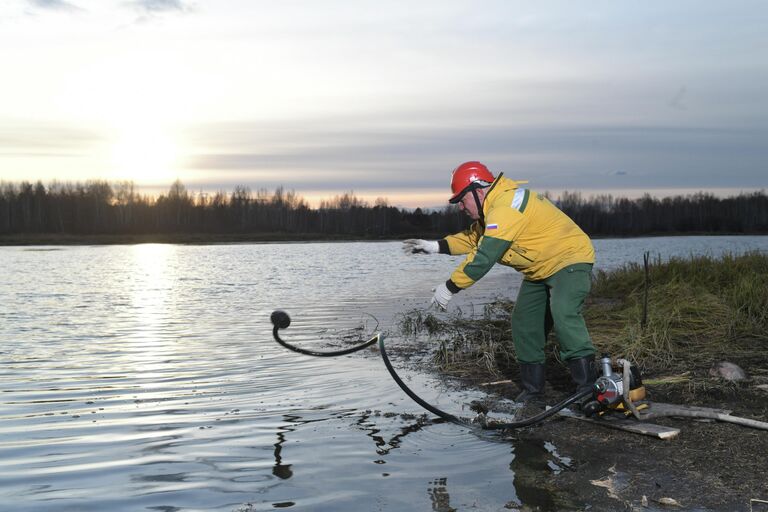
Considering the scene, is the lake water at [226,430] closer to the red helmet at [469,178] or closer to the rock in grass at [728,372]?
the red helmet at [469,178]

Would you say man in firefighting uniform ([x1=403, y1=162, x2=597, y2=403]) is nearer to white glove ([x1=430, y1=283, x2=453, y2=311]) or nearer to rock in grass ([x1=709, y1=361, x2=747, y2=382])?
white glove ([x1=430, y1=283, x2=453, y2=311])

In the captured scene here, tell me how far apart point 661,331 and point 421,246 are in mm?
3908

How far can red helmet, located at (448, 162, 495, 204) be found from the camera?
20.1 ft

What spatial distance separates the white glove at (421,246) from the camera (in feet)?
21.5

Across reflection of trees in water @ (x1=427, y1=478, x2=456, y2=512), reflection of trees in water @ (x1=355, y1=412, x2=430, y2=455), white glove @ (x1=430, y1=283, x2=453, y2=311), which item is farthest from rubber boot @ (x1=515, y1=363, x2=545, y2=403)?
reflection of trees in water @ (x1=427, y1=478, x2=456, y2=512)

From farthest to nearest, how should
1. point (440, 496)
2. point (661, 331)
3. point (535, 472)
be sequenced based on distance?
point (661, 331), point (535, 472), point (440, 496)

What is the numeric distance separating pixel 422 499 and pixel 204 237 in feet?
305

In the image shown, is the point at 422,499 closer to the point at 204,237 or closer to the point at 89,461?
the point at 89,461

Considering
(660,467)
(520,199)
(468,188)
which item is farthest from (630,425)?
(468,188)

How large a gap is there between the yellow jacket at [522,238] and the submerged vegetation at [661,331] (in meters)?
2.46

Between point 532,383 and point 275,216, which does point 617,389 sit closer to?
point 532,383

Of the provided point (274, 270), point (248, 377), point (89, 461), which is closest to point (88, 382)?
point (248, 377)

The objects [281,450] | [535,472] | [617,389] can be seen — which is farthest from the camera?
[617,389]

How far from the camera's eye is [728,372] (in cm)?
711
